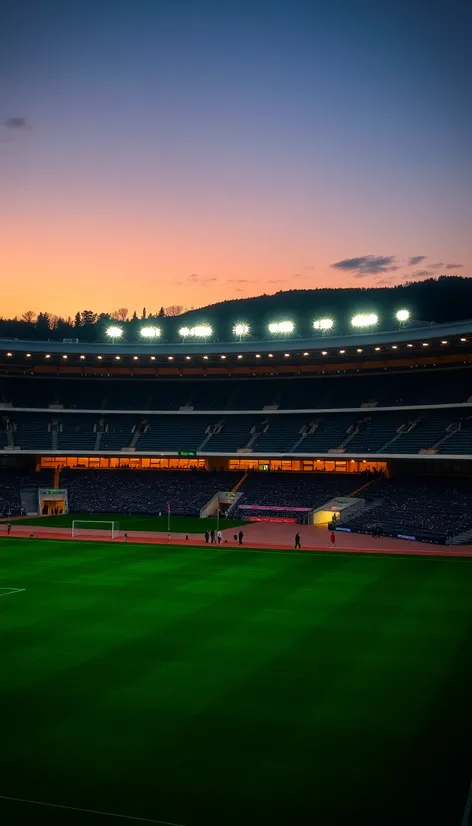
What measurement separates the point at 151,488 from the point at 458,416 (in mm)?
34095

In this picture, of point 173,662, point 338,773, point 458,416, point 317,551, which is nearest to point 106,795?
point 338,773

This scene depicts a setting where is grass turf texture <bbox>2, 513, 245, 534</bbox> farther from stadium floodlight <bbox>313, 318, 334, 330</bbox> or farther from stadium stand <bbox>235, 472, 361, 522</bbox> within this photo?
stadium floodlight <bbox>313, 318, 334, 330</bbox>

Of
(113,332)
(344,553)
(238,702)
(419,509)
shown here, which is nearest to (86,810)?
(238,702)

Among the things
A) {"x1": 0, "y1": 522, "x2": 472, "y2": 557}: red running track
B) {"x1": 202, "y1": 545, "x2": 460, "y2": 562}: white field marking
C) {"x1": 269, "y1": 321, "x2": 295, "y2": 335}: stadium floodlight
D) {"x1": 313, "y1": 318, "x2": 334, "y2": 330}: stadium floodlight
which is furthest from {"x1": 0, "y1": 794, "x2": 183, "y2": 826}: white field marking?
{"x1": 269, "y1": 321, "x2": 295, "y2": 335}: stadium floodlight

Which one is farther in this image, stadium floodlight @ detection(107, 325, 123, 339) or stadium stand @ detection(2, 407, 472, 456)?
stadium floodlight @ detection(107, 325, 123, 339)

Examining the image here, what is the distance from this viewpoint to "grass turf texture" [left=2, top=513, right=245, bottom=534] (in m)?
65.0

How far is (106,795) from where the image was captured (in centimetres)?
1461

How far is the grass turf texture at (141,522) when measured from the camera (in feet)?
213

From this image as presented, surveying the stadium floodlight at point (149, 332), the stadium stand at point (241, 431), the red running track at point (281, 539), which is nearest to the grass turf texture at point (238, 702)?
the red running track at point (281, 539)

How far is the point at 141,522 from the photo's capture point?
6881 centimetres

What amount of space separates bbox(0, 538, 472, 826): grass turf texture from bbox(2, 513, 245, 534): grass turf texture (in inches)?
1106

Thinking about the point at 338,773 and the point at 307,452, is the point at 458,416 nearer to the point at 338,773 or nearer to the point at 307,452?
the point at 307,452

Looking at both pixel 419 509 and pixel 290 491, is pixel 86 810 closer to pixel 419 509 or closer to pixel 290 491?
pixel 419 509

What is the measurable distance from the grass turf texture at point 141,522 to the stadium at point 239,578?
62 cm
